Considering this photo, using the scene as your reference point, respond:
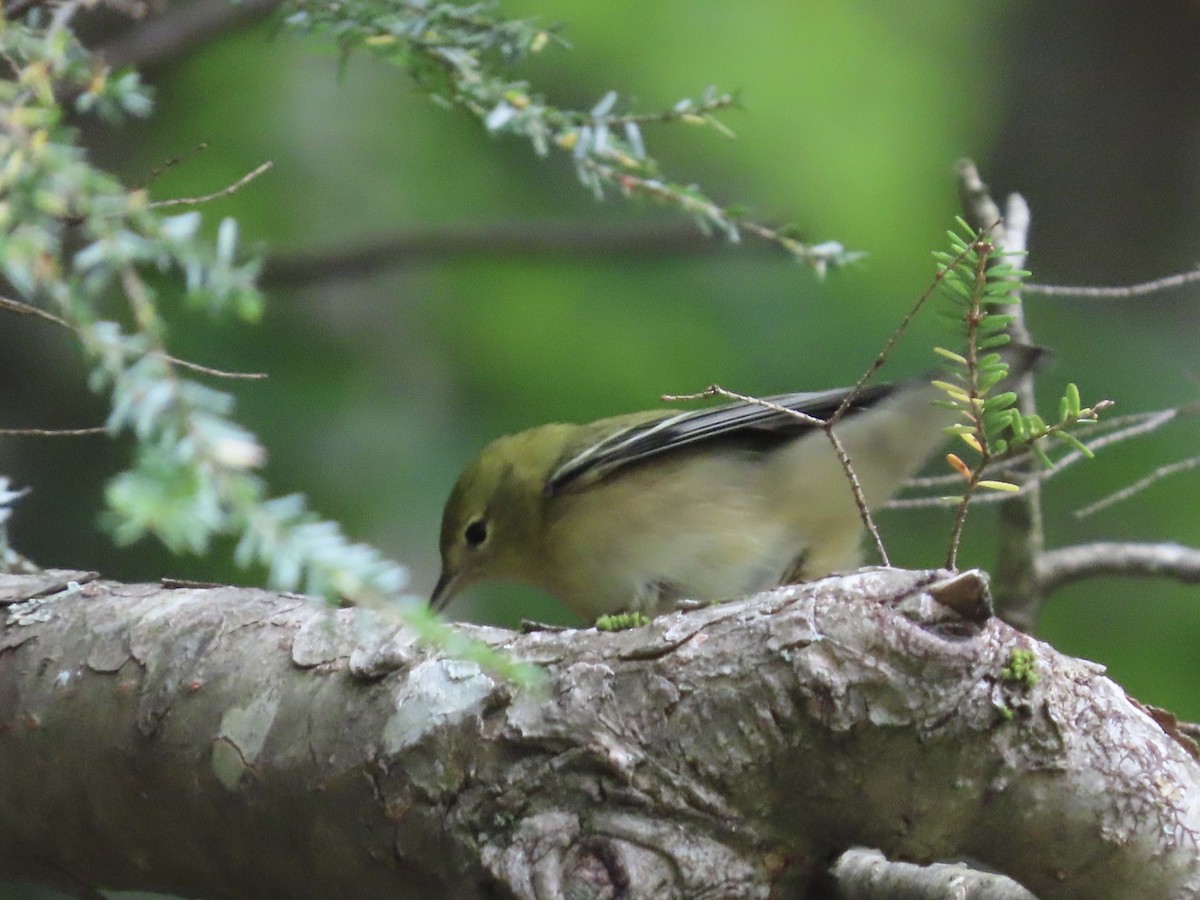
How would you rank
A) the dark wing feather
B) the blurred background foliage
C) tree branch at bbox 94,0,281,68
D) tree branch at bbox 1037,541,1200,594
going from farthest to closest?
the blurred background foliage < tree branch at bbox 94,0,281,68 < the dark wing feather < tree branch at bbox 1037,541,1200,594

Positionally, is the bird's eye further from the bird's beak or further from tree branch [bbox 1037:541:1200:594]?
tree branch [bbox 1037:541:1200:594]

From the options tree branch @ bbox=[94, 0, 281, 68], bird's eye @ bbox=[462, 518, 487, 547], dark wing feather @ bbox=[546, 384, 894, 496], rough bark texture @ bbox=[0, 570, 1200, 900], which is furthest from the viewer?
tree branch @ bbox=[94, 0, 281, 68]

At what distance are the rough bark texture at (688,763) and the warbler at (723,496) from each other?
1160 mm

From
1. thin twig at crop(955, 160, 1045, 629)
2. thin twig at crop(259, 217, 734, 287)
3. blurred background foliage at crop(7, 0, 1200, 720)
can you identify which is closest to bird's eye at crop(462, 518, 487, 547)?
blurred background foliage at crop(7, 0, 1200, 720)

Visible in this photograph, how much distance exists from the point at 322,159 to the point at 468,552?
2088 millimetres

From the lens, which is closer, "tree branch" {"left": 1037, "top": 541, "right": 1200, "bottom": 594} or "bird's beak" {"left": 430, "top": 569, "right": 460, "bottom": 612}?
"tree branch" {"left": 1037, "top": 541, "right": 1200, "bottom": 594}

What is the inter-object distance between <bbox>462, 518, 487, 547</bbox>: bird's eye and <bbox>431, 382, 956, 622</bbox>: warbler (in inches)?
7.0

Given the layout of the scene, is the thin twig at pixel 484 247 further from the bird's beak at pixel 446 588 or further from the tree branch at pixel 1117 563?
the tree branch at pixel 1117 563

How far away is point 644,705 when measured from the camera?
1.38m

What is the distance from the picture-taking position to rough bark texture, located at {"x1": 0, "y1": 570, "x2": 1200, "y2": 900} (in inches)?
52.5

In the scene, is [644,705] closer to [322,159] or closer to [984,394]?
[984,394]

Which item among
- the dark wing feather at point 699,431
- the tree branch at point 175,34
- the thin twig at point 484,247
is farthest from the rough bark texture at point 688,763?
the tree branch at point 175,34


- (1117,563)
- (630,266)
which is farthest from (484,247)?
(1117,563)

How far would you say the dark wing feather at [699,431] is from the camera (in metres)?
2.55
